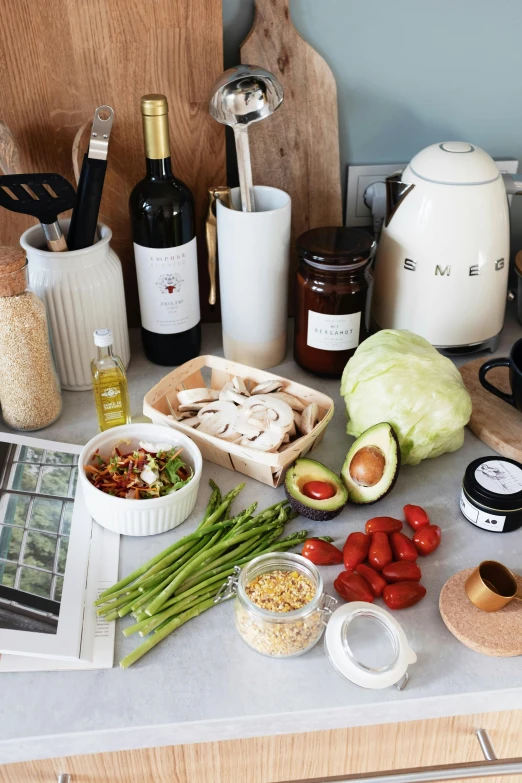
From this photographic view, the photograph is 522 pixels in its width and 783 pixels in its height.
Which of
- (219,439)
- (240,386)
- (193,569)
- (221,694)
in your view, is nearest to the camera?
(221,694)

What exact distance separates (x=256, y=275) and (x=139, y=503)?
0.41 m

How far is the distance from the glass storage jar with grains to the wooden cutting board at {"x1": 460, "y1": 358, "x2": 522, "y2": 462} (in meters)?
0.60

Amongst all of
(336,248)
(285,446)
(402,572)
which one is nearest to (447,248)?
(336,248)

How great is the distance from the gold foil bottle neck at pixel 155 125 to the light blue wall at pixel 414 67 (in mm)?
244

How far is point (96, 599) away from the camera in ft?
2.56

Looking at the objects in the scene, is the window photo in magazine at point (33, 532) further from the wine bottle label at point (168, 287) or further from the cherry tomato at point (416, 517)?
the cherry tomato at point (416, 517)

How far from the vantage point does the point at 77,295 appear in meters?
1.03

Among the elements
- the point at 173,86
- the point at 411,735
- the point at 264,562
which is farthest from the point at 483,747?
the point at 173,86

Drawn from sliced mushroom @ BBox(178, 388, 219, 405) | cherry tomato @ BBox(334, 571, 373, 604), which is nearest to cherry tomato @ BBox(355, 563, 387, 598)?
cherry tomato @ BBox(334, 571, 373, 604)

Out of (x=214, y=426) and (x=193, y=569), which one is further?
(x=214, y=426)

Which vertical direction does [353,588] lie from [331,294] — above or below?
below

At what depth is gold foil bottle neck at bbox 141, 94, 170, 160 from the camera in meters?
0.94

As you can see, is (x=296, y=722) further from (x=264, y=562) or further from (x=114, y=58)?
(x=114, y=58)

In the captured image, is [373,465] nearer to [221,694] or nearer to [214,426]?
[214,426]
